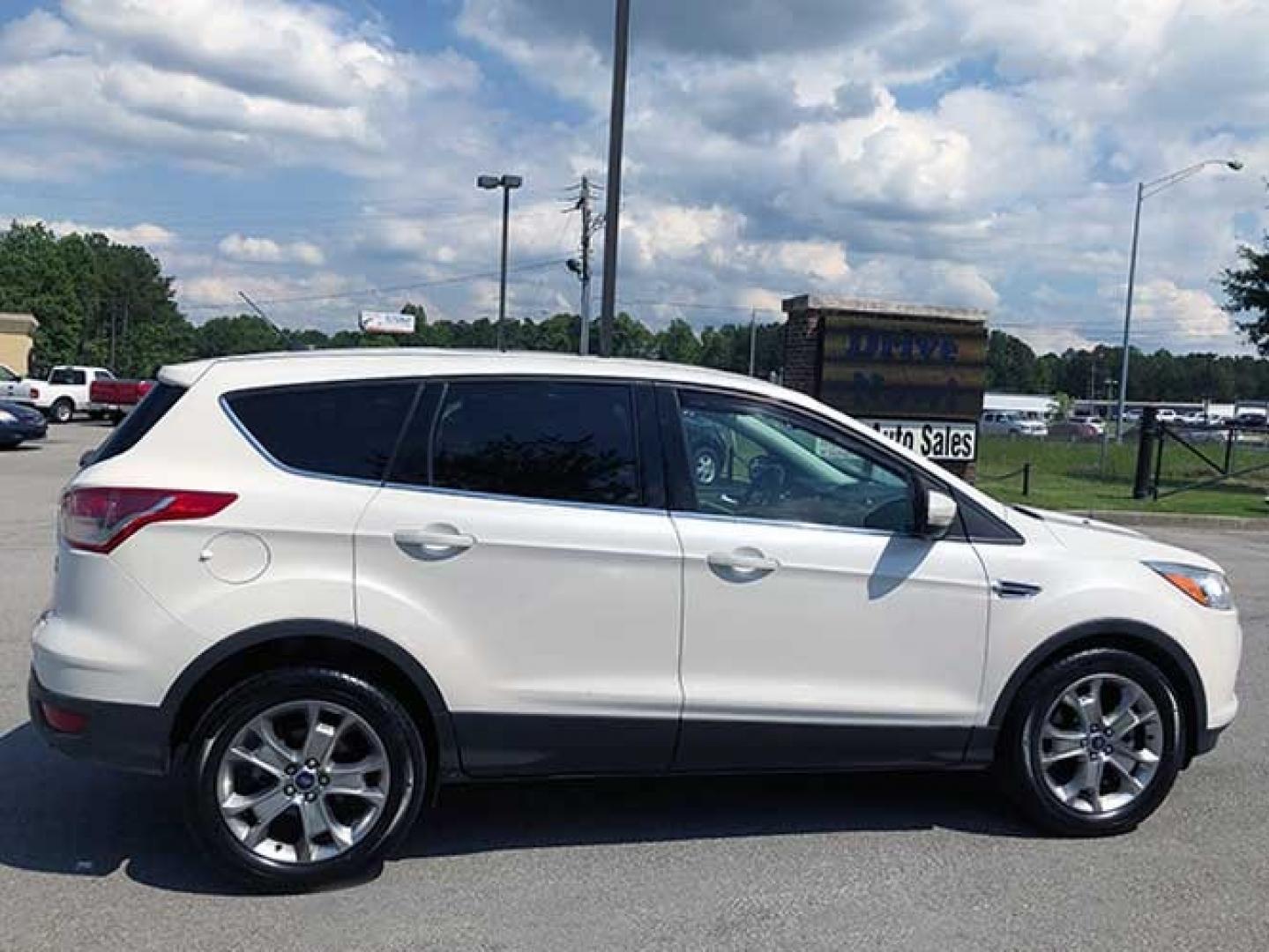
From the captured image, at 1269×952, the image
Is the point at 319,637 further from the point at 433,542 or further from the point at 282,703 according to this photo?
the point at 433,542

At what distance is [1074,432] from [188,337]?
9365 cm

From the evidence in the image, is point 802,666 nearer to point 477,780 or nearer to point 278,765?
point 477,780

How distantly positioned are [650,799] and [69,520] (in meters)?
2.48

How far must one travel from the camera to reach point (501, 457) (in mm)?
4012

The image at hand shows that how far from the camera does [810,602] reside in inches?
160

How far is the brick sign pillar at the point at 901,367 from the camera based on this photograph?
15172mm

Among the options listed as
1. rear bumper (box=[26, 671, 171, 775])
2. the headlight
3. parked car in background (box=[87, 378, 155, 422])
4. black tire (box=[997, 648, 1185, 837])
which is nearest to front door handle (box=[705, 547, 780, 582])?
black tire (box=[997, 648, 1185, 837])

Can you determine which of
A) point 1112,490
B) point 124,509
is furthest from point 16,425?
point 124,509

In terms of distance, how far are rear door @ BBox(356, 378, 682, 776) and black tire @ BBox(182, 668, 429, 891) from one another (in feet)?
0.67

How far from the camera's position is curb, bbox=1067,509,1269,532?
15695 millimetres

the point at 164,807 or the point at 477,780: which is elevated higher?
the point at 477,780

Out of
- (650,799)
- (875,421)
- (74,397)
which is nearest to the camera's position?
(650,799)

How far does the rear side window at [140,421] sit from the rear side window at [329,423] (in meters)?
0.22

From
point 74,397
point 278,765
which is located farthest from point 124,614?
point 74,397
